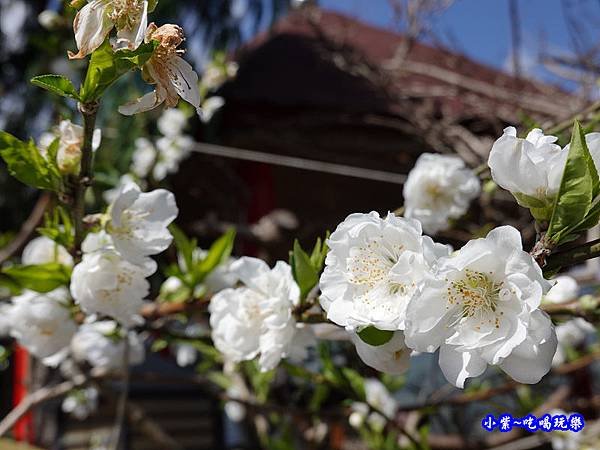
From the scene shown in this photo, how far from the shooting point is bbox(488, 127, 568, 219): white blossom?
0.51 m

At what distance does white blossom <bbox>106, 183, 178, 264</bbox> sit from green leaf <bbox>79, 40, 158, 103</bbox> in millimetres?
173

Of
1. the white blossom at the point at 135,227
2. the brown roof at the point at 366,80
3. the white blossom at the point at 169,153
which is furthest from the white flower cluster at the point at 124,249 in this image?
the white blossom at the point at 169,153

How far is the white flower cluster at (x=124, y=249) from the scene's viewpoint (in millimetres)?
697

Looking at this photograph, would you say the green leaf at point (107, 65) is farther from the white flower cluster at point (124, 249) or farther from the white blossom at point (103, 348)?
the white blossom at point (103, 348)

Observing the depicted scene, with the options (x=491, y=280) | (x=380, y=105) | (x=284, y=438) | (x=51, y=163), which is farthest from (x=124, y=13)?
(x=380, y=105)

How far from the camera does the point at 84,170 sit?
61cm

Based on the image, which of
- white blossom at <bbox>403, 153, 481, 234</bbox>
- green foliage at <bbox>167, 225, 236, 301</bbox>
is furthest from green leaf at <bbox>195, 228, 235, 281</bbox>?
white blossom at <bbox>403, 153, 481, 234</bbox>

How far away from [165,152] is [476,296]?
1.74 meters

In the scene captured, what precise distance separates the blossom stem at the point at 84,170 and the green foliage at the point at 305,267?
0.20m

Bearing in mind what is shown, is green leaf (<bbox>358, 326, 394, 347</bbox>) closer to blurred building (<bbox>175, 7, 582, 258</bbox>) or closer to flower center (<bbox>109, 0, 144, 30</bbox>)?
flower center (<bbox>109, 0, 144, 30</bbox>)

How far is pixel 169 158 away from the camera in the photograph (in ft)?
6.88

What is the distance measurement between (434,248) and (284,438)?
143cm

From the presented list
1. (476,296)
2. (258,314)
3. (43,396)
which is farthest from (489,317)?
(43,396)

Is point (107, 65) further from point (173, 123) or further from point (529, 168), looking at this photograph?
point (173, 123)
